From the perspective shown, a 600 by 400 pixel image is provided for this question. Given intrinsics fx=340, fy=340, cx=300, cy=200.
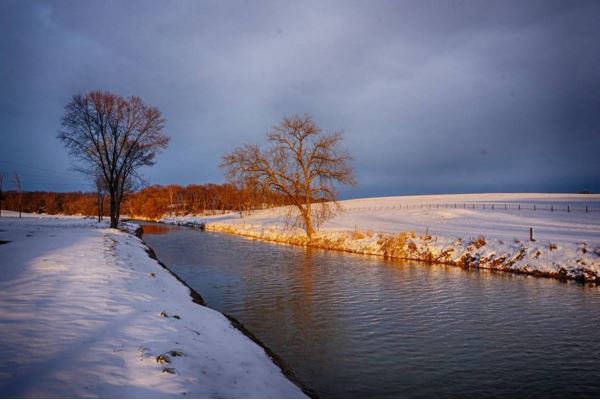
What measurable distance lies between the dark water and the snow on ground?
1.74 metres

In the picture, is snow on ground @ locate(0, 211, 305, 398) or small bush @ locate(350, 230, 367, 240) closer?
snow on ground @ locate(0, 211, 305, 398)

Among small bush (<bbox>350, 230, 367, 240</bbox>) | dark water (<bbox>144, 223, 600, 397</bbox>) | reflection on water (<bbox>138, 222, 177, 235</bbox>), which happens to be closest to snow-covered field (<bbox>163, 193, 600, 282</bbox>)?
small bush (<bbox>350, 230, 367, 240</bbox>)

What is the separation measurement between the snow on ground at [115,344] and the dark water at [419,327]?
1735mm

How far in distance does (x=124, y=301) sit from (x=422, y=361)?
7.36 m

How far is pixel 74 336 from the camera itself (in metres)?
5.93

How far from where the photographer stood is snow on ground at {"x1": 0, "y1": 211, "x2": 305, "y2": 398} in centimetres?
471

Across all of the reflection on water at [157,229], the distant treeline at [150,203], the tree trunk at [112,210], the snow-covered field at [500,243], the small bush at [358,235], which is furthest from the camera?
the distant treeline at [150,203]

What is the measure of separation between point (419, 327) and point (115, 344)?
27.3ft

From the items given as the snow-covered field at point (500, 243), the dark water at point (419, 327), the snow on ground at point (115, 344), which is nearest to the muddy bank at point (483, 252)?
the snow-covered field at point (500, 243)

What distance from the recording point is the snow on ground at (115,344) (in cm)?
471

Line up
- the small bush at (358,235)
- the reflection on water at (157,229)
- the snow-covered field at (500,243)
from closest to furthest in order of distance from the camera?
the snow-covered field at (500,243) < the small bush at (358,235) < the reflection on water at (157,229)

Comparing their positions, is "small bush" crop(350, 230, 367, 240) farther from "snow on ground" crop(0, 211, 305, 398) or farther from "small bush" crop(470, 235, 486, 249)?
"snow on ground" crop(0, 211, 305, 398)

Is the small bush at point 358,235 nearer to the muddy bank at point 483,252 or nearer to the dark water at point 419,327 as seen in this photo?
the muddy bank at point 483,252

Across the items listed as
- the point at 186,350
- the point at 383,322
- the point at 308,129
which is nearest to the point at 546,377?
the point at 383,322
